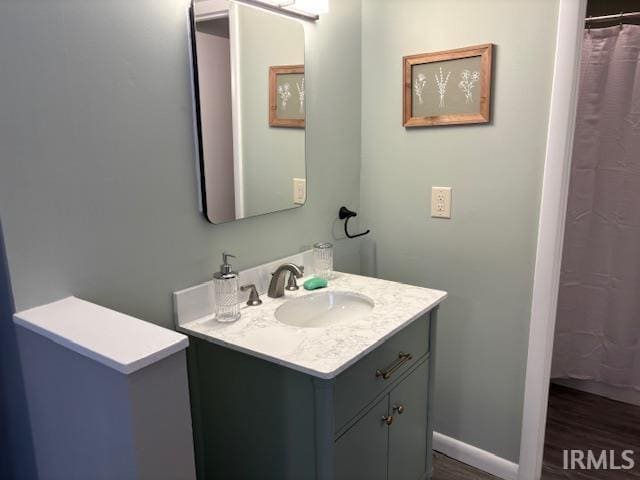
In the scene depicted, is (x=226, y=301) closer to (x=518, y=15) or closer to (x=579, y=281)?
(x=518, y=15)

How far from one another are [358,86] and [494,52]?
57 centimetres

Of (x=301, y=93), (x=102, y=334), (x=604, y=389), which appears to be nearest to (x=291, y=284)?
(x=301, y=93)

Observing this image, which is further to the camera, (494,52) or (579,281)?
(579,281)

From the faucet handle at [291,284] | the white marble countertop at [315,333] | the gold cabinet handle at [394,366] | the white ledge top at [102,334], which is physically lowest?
the gold cabinet handle at [394,366]

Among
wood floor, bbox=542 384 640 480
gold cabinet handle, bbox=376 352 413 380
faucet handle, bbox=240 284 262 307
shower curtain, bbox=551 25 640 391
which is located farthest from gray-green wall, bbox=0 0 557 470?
shower curtain, bbox=551 25 640 391

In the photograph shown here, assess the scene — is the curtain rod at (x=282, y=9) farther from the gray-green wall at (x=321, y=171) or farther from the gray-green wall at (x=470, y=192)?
the gray-green wall at (x=470, y=192)

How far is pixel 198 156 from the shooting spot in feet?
4.55

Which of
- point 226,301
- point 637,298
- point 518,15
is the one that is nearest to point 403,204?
point 518,15

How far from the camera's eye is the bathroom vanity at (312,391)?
1209mm

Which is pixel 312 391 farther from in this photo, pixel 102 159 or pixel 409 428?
pixel 102 159

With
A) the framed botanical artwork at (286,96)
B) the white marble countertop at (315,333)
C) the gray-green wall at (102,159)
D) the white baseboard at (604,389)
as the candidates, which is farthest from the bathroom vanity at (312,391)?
the white baseboard at (604,389)

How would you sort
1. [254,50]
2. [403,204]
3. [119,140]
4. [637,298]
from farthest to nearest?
1. [637,298]
2. [403,204]
3. [254,50]
4. [119,140]

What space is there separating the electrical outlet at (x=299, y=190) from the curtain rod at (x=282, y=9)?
1.90ft

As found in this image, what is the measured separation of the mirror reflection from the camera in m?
1.38
